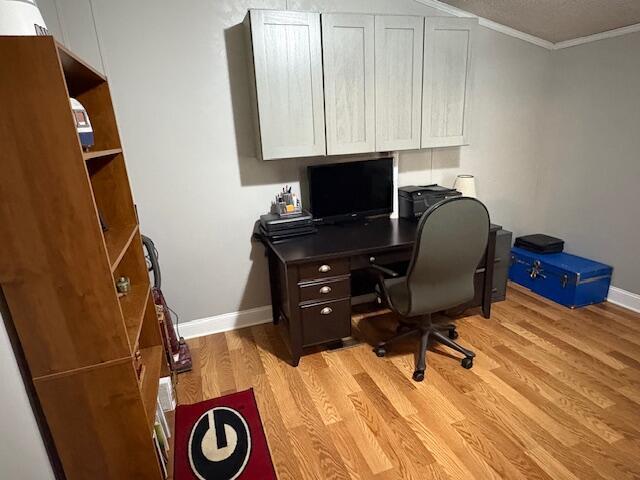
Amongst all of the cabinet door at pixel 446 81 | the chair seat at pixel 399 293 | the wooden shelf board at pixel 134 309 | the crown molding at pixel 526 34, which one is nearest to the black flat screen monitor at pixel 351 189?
the cabinet door at pixel 446 81

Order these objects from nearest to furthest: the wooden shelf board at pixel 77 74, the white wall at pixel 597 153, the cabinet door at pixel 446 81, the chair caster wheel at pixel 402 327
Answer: the wooden shelf board at pixel 77 74 < the cabinet door at pixel 446 81 < the chair caster wheel at pixel 402 327 < the white wall at pixel 597 153

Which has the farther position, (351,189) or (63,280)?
(351,189)

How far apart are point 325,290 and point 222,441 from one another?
957mm

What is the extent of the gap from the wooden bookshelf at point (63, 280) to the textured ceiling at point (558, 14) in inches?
103

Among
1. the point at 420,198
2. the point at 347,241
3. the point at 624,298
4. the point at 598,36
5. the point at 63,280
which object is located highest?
the point at 598,36

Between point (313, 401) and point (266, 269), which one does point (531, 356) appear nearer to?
point (313, 401)

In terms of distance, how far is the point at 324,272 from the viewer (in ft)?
7.34

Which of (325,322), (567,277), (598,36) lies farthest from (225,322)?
(598,36)

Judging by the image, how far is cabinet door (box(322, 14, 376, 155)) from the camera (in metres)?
2.26

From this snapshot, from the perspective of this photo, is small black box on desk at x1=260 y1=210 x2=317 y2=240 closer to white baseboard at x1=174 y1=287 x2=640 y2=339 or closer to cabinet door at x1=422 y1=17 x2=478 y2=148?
white baseboard at x1=174 y1=287 x2=640 y2=339

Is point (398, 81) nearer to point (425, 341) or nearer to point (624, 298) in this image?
point (425, 341)

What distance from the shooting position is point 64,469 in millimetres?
1257

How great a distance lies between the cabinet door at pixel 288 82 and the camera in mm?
2145

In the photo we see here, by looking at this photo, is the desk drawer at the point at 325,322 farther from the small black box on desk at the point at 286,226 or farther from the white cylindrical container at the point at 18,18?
the white cylindrical container at the point at 18,18
